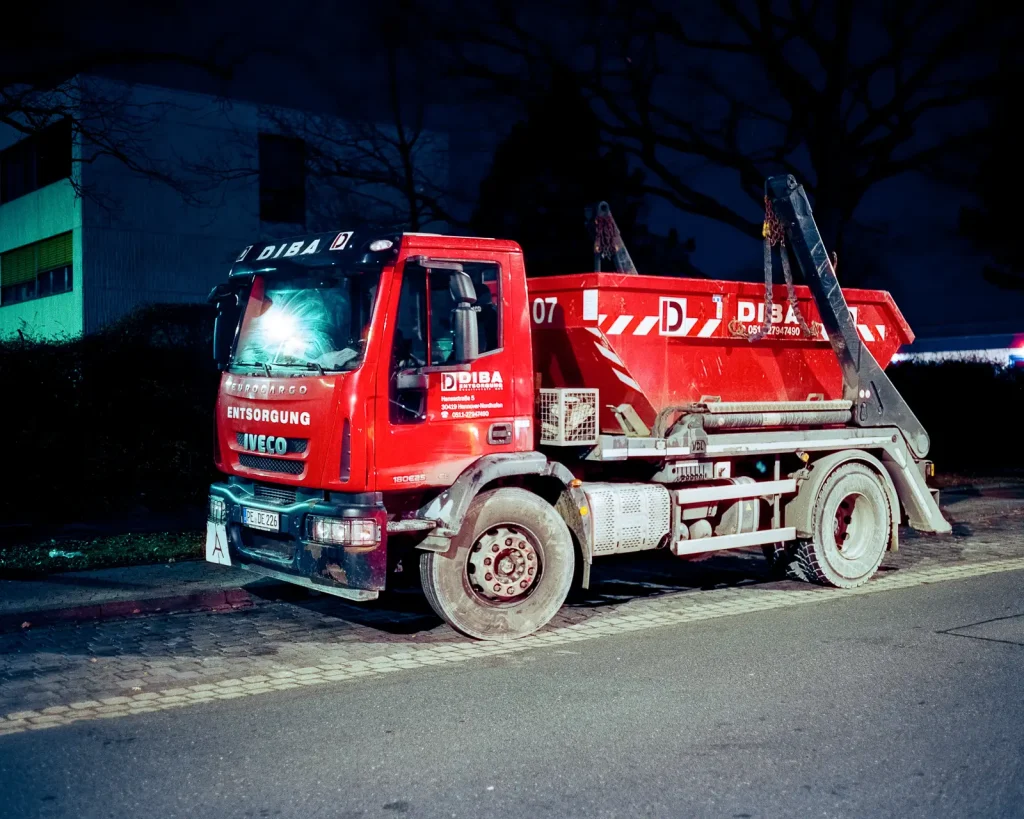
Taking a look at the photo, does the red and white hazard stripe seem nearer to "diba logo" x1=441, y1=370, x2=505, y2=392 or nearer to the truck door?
the truck door

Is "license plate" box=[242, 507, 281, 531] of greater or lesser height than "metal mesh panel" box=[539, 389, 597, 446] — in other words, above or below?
below

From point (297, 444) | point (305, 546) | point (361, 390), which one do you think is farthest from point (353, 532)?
point (361, 390)

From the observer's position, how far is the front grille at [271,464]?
25.1 feet

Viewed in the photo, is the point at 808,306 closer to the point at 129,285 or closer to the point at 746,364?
the point at 746,364

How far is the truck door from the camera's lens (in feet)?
24.1

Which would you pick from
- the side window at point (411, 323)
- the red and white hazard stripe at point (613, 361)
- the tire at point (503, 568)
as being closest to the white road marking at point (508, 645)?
the tire at point (503, 568)

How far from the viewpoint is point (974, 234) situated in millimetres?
41062

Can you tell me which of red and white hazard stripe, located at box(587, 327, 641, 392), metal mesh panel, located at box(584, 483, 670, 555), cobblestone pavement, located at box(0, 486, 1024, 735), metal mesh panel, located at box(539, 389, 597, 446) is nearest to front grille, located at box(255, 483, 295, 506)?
cobblestone pavement, located at box(0, 486, 1024, 735)

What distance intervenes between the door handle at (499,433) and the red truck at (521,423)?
13 mm

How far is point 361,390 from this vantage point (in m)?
7.24

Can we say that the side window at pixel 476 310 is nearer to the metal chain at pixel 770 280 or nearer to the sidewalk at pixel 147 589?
the metal chain at pixel 770 280

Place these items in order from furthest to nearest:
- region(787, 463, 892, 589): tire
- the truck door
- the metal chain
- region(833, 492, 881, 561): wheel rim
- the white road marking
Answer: region(833, 492, 881, 561): wheel rim → the metal chain → region(787, 463, 892, 589): tire → the truck door → the white road marking

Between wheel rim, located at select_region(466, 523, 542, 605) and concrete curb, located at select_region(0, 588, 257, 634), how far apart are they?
7.86 feet

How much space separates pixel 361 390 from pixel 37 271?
2731cm
